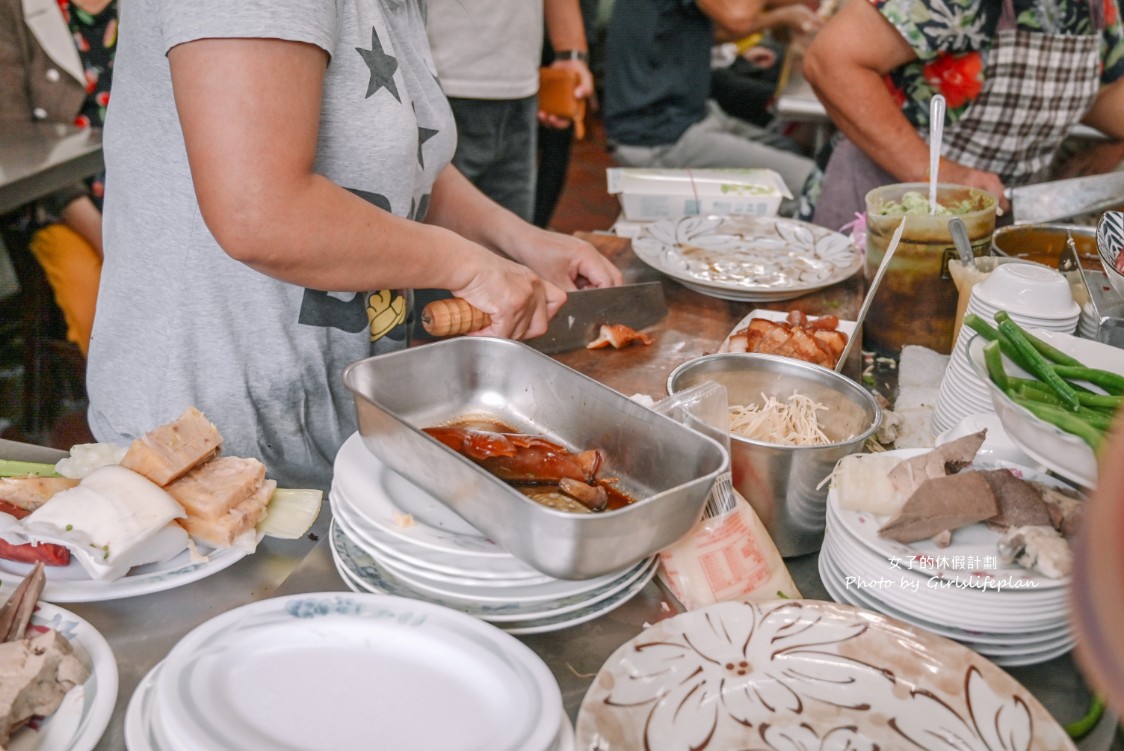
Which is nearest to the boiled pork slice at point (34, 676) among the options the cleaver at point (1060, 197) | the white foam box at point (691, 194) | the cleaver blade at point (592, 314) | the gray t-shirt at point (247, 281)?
the gray t-shirt at point (247, 281)

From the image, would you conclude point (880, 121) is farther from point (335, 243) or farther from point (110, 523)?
point (110, 523)

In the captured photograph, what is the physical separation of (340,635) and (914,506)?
0.69 metres

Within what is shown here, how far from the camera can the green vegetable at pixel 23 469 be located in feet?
4.27

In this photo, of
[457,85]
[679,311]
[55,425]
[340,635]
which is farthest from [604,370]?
[55,425]

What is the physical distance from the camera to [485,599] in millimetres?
1067

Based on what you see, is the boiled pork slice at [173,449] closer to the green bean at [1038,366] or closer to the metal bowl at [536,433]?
the metal bowl at [536,433]

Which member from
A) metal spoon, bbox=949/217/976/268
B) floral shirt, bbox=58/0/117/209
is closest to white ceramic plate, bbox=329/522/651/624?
metal spoon, bbox=949/217/976/268

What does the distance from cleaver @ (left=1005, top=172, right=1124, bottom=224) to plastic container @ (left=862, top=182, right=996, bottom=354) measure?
2.05 ft

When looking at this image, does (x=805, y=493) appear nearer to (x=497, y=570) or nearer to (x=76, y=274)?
(x=497, y=570)

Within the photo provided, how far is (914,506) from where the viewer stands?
3.56 ft

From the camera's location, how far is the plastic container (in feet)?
6.05

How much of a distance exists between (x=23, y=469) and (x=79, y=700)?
0.52 metres

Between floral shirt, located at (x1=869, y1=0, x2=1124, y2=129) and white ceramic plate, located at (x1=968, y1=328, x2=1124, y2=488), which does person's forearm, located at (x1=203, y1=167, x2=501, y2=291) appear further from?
floral shirt, located at (x1=869, y1=0, x2=1124, y2=129)

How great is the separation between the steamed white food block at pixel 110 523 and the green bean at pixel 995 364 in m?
1.07
